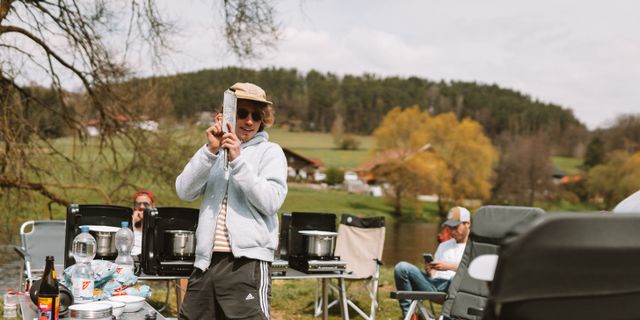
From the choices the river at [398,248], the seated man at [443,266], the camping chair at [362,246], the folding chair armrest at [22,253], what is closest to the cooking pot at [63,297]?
the folding chair armrest at [22,253]

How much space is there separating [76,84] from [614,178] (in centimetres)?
4718

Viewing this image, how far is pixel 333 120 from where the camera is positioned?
65312 millimetres

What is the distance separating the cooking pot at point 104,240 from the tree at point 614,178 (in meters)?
48.6

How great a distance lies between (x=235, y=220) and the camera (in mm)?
2453

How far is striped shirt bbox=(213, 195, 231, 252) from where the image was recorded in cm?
245

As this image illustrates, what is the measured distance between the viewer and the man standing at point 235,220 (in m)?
2.40

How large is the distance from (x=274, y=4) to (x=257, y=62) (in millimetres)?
1026

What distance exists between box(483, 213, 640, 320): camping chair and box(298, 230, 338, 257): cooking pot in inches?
117

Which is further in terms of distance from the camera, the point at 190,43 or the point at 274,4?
the point at 190,43

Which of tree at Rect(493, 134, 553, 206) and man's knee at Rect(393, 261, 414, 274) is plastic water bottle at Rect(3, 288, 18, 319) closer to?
man's knee at Rect(393, 261, 414, 274)

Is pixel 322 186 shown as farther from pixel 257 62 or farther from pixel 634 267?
pixel 634 267

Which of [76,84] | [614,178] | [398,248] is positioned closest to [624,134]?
[614,178]

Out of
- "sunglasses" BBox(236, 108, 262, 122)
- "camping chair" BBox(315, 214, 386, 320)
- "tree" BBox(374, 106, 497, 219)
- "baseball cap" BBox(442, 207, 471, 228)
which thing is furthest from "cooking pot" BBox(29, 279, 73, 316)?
"tree" BBox(374, 106, 497, 219)

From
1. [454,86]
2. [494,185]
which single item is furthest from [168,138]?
[454,86]
